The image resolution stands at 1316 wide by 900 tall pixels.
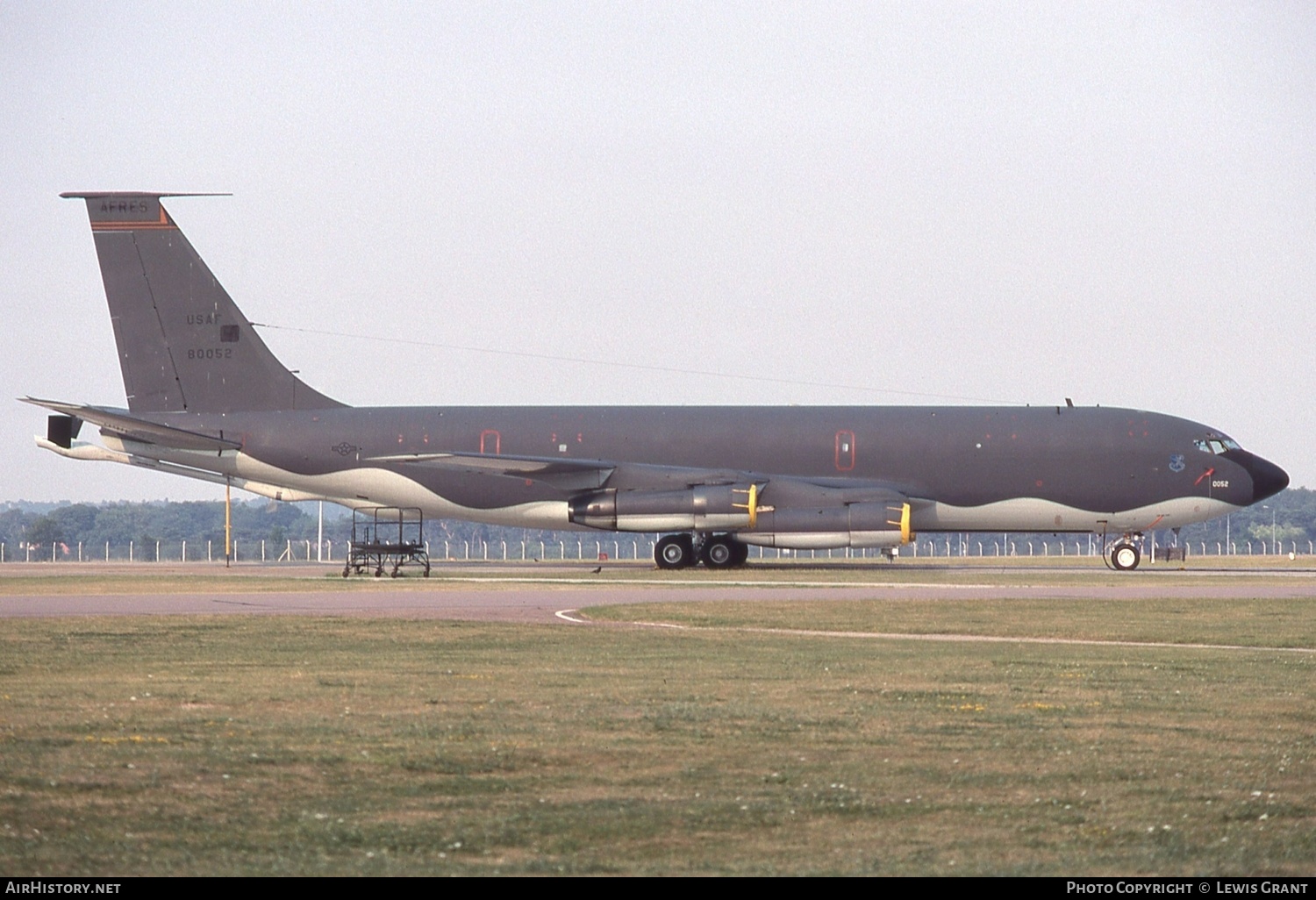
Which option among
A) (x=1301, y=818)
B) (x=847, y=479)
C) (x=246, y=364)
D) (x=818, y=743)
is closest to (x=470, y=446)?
(x=246, y=364)

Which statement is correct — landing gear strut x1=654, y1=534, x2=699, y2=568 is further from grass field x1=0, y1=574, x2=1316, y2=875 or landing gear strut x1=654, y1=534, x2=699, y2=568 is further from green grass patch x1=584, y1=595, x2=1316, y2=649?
grass field x1=0, y1=574, x2=1316, y2=875

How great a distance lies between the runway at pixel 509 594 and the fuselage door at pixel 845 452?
15.8 feet

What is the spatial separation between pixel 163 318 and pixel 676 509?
55.1 ft

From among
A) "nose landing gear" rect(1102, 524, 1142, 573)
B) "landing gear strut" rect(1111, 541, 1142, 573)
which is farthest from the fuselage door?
"landing gear strut" rect(1111, 541, 1142, 573)

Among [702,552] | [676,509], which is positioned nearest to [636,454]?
[676,509]

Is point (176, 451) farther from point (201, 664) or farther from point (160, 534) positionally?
point (160, 534)

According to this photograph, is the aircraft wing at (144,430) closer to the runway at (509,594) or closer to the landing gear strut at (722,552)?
the runway at (509,594)

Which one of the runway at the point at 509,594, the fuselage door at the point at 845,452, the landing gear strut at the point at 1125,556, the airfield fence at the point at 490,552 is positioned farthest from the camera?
the airfield fence at the point at 490,552

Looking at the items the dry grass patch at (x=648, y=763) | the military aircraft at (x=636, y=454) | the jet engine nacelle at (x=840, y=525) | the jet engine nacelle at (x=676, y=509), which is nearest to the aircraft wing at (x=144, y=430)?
the military aircraft at (x=636, y=454)

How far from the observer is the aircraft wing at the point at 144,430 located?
43.8m

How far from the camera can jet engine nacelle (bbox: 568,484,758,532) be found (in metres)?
43.7

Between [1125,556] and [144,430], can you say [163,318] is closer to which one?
[144,430]

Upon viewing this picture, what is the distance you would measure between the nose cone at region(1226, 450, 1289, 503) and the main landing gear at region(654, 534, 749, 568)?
47.9 feet
